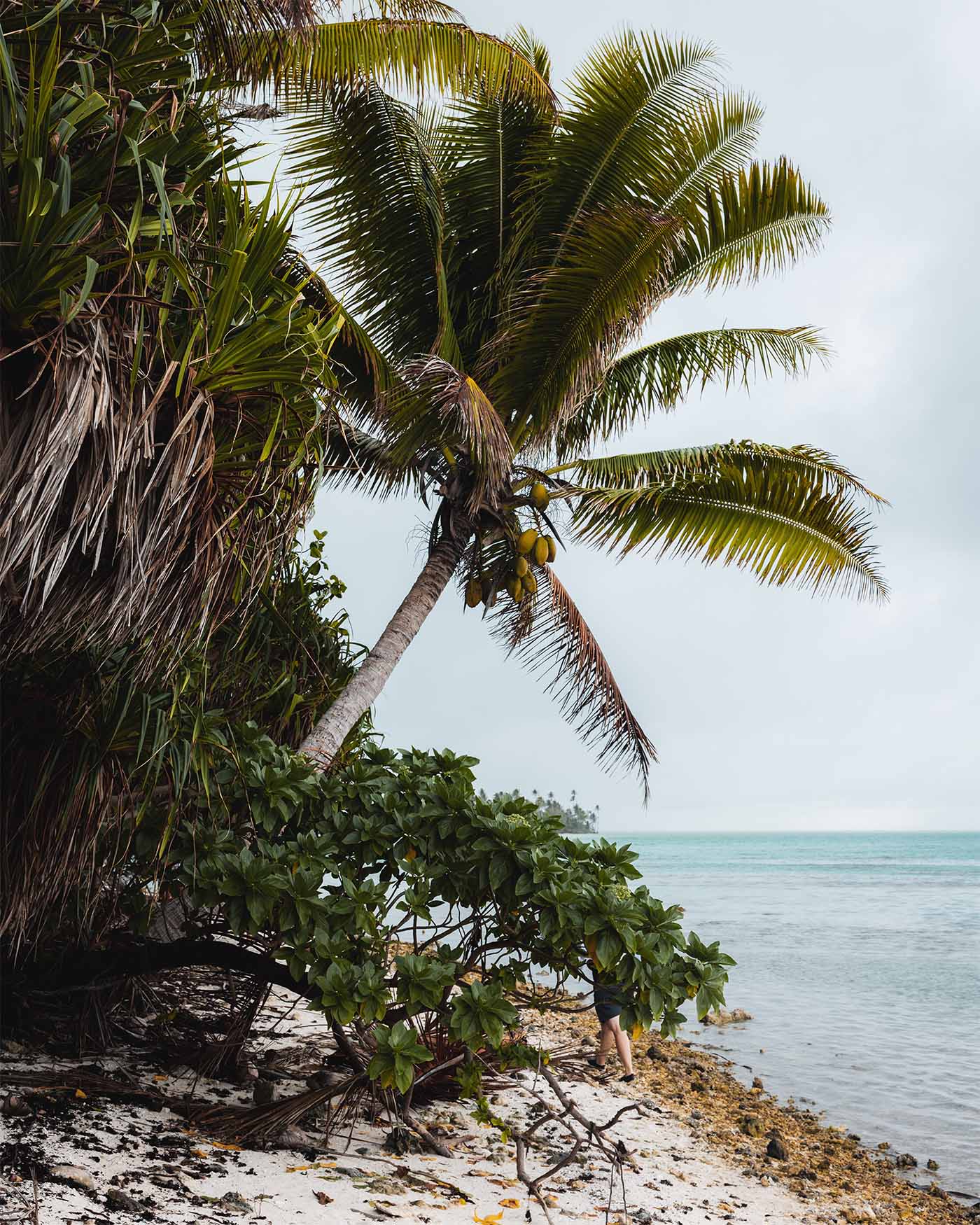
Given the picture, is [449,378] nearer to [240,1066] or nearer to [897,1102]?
[240,1066]

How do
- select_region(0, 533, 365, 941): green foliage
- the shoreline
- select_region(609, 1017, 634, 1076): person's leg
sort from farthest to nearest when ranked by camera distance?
select_region(609, 1017, 634, 1076): person's leg, select_region(0, 533, 365, 941): green foliage, the shoreline

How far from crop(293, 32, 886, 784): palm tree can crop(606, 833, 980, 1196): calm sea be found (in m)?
3.58

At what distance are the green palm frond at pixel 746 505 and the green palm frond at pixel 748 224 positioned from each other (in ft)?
4.77

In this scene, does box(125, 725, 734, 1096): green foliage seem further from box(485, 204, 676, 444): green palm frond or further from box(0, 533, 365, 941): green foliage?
box(485, 204, 676, 444): green palm frond

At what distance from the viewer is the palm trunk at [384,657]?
578 centimetres

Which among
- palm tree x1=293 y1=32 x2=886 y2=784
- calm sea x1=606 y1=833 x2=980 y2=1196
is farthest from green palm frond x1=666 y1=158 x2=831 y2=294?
calm sea x1=606 y1=833 x2=980 y2=1196

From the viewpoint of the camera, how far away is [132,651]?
144 inches

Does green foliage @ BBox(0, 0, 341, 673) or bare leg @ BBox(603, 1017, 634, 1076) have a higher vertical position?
green foliage @ BBox(0, 0, 341, 673)

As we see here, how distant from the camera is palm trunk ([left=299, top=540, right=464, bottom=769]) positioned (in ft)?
19.0

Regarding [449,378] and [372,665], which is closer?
[449,378]

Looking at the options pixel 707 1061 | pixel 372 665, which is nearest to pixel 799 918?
pixel 707 1061

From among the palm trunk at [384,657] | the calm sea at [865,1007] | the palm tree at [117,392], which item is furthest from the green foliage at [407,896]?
the calm sea at [865,1007]

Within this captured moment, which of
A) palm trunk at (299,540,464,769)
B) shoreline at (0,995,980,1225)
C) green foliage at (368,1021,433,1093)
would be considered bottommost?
shoreline at (0,995,980,1225)

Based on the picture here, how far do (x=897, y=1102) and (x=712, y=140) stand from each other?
8225 millimetres
